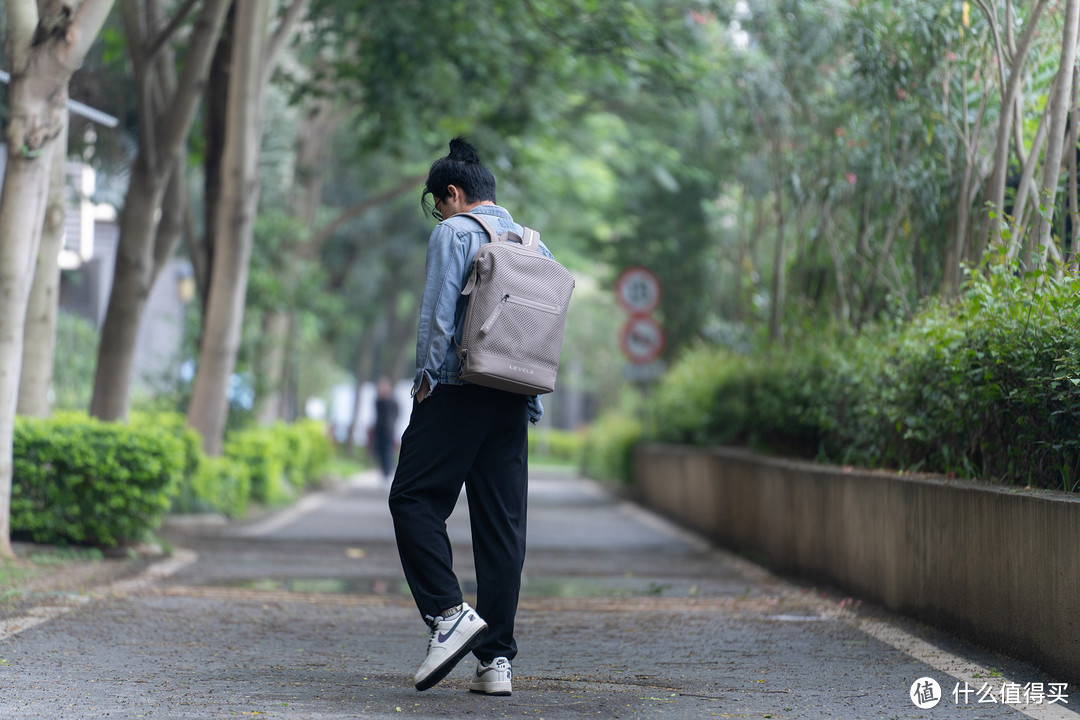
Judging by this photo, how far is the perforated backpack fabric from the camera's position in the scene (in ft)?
16.1

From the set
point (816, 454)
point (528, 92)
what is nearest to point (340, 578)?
point (816, 454)

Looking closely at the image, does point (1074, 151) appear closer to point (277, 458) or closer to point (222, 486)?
point (222, 486)

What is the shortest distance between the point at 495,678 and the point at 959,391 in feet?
9.97

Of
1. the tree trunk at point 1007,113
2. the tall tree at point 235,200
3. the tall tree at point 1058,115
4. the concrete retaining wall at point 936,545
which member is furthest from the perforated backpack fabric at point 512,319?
the tall tree at point 235,200

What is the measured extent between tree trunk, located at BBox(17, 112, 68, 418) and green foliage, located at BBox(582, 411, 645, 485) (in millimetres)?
11836

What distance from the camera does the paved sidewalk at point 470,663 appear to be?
192 inches

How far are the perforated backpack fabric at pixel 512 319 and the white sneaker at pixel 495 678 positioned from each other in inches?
38.9

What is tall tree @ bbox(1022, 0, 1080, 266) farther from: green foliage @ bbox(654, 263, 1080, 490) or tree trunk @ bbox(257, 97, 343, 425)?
tree trunk @ bbox(257, 97, 343, 425)

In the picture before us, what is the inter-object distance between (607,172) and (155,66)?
13.1 m

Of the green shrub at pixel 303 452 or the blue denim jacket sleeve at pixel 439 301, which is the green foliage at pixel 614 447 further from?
the blue denim jacket sleeve at pixel 439 301

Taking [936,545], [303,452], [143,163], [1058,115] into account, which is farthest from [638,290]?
[936,545]

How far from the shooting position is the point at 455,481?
5.12 metres

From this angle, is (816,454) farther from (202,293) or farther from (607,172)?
(607,172)

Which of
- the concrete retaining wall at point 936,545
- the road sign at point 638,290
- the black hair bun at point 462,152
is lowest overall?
the concrete retaining wall at point 936,545
